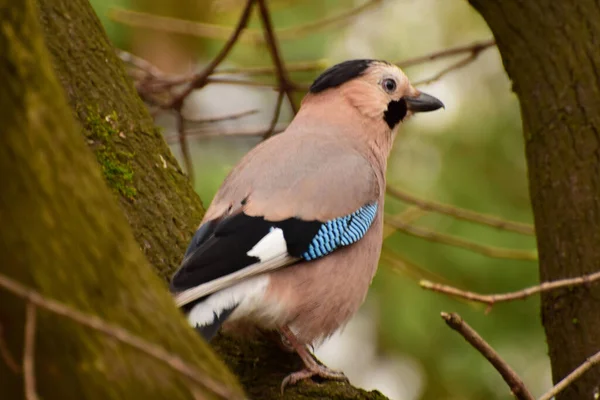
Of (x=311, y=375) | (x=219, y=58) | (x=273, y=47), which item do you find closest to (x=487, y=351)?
(x=311, y=375)

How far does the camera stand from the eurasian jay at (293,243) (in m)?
2.82

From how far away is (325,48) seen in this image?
582 cm

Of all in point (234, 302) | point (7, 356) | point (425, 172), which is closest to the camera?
point (7, 356)

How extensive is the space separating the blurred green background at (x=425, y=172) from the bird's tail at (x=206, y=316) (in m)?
1.83

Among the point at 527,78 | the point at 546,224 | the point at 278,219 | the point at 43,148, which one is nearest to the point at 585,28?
the point at 527,78

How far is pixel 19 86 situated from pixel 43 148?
0.35 feet

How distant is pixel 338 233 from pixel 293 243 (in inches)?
7.7

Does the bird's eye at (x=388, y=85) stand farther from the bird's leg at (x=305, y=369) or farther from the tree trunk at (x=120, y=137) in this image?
the bird's leg at (x=305, y=369)

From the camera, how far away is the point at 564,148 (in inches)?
131

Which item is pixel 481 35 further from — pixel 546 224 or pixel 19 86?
pixel 19 86

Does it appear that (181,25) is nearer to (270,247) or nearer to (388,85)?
(388,85)

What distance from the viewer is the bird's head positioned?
155 inches

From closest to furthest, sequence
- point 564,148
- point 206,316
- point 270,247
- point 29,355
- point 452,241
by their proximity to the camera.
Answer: point 29,355, point 206,316, point 270,247, point 564,148, point 452,241

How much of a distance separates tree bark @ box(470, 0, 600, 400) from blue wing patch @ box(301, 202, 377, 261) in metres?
0.62
